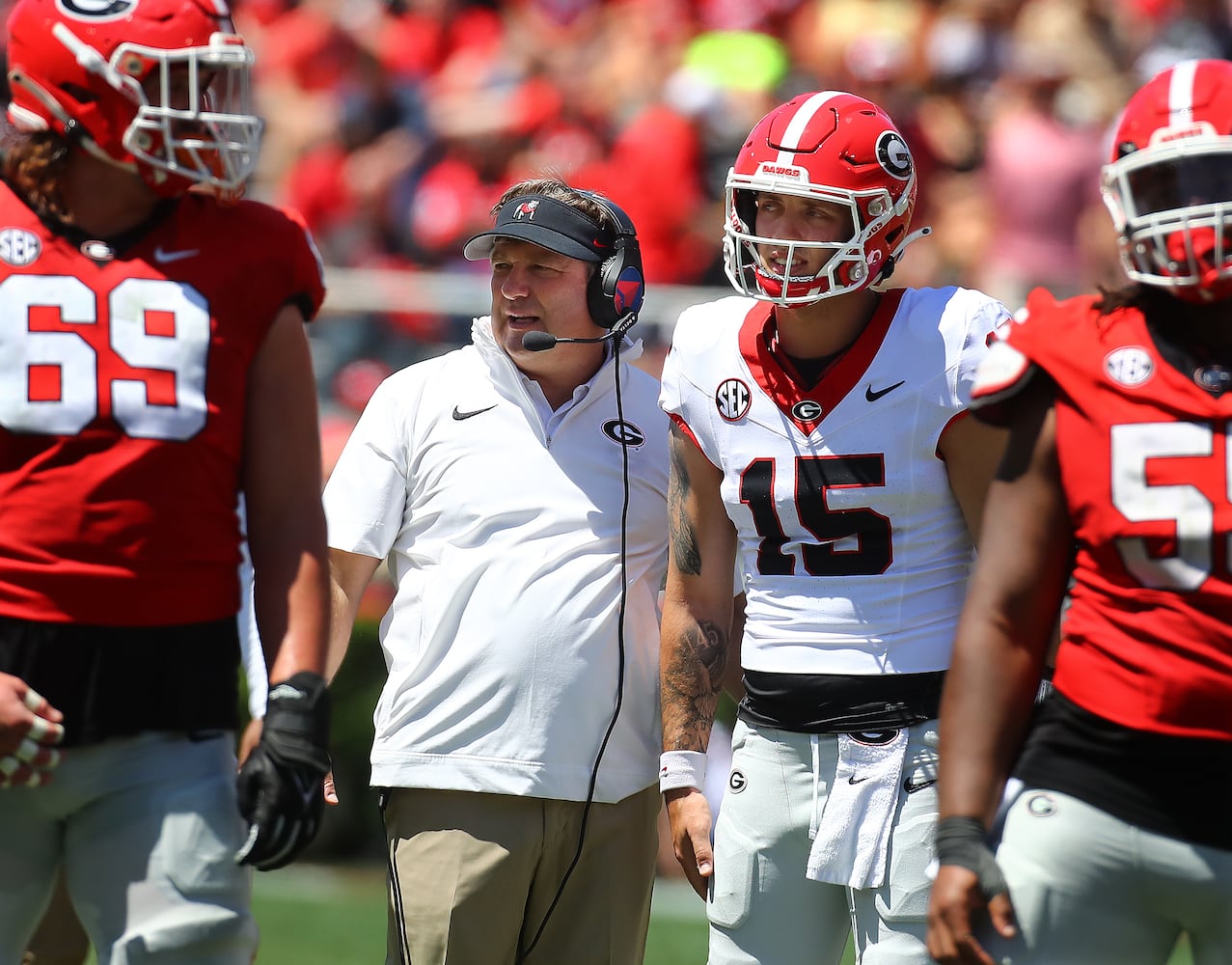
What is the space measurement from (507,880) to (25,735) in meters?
1.19

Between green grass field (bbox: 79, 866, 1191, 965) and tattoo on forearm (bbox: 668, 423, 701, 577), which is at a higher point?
tattoo on forearm (bbox: 668, 423, 701, 577)

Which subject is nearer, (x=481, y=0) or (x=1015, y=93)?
(x=1015, y=93)

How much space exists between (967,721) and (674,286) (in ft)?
19.7

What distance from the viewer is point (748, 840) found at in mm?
3275

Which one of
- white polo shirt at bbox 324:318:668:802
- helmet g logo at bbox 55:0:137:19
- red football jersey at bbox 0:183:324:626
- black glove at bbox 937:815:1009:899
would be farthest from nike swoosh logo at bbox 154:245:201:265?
black glove at bbox 937:815:1009:899

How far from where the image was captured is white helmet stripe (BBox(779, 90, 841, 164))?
10.9 feet

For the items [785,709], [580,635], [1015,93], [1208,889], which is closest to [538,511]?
[580,635]

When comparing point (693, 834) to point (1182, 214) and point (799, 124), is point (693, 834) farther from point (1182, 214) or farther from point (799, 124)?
point (1182, 214)

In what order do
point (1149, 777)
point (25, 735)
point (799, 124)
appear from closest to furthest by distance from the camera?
1. point (1149, 777)
2. point (25, 735)
3. point (799, 124)

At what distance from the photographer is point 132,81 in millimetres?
2748

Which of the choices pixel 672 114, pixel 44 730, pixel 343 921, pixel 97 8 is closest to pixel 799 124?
pixel 97 8

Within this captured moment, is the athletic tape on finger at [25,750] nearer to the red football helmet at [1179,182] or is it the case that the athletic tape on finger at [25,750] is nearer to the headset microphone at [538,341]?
the headset microphone at [538,341]

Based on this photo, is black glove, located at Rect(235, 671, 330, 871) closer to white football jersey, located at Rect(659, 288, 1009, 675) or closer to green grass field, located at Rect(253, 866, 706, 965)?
white football jersey, located at Rect(659, 288, 1009, 675)

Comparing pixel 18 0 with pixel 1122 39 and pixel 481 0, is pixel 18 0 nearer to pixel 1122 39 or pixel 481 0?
pixel 1122 39
